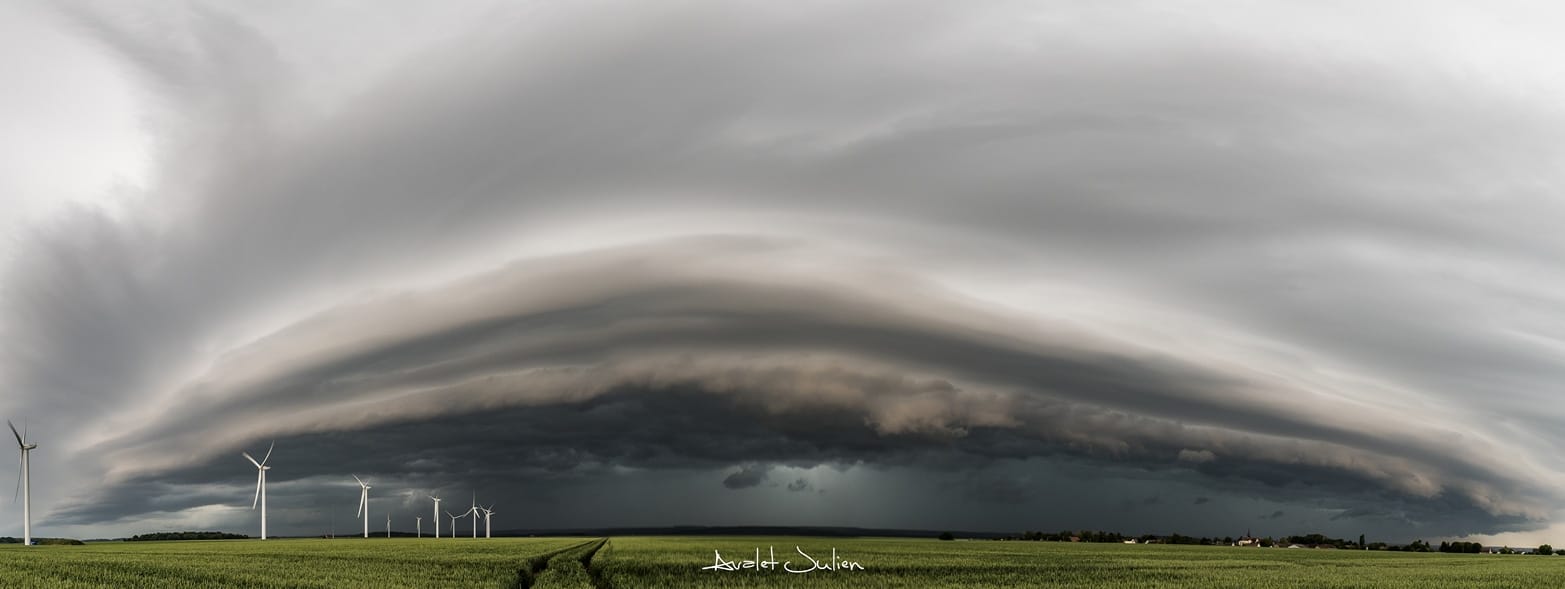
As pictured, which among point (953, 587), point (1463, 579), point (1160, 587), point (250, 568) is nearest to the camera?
point (953, 587)

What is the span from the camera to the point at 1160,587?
2343 inches

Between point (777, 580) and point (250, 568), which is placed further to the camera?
point (250, 568)

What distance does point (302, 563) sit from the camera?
78.6m

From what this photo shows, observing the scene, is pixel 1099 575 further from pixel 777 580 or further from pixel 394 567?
pixel 394 567

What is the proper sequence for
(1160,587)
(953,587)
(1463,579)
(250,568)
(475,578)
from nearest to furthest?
(953,587), (1160,587), (475,578), (250,568), (1463,579)

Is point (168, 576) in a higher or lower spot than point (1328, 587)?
higher

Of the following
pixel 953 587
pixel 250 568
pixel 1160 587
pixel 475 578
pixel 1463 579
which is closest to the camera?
pixel 953 587

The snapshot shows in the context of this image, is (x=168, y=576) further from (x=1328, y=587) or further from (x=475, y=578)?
(x=1328, y=587)

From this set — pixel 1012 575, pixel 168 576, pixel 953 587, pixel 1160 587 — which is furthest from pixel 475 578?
pixel 1160 587

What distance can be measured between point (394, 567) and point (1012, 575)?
47.2 m

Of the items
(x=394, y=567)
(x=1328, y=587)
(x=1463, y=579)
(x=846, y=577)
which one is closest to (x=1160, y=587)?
(x=1328, y=587)

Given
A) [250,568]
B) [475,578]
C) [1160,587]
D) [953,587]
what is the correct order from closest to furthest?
[953,587], [1160,587], [475,578], [250,568]

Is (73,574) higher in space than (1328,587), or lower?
higher

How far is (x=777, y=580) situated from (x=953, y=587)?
10.3m
